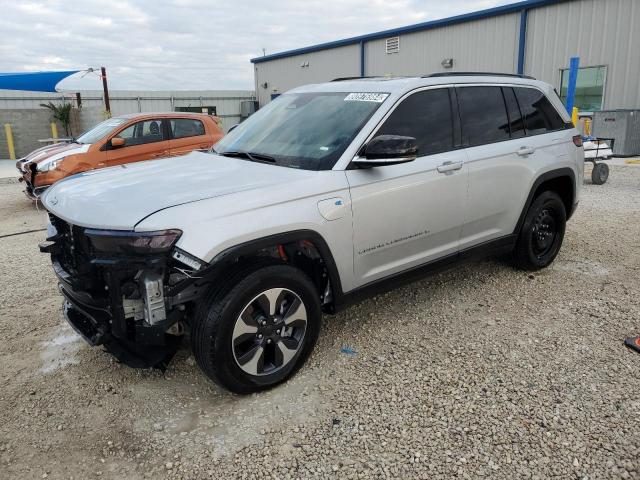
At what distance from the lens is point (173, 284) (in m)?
2.68

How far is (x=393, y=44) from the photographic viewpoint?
2055 centimetres

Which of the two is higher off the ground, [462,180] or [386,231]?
[462,180]

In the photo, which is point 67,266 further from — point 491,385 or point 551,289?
point 551,289

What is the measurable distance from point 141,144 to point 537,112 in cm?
662

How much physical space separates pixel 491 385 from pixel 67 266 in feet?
8.64

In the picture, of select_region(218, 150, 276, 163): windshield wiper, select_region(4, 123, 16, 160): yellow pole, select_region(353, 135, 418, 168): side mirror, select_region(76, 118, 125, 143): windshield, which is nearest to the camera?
select_region(353, 135, 418, 168): side mirror

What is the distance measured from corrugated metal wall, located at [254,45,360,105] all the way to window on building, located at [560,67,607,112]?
9.39 meters

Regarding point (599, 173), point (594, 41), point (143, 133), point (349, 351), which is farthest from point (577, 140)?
point (594, 41)

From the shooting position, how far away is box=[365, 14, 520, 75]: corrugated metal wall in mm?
16656

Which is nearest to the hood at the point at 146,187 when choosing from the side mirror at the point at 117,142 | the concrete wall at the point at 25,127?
the side mirror at the point at 117,142

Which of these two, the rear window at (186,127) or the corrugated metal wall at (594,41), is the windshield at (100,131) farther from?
the corrugated metal wall at (594,41)

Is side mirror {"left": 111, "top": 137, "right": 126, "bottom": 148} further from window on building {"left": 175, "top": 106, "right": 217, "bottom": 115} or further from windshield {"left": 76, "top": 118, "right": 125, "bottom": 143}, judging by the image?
window on building {"left": 175, "top": 106, "right": 217, "bottom": 115}

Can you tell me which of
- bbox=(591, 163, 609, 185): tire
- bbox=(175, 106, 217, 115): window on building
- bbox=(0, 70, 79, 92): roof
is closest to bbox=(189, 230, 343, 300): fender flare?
bbox=(591, 163, 609, 185): tire

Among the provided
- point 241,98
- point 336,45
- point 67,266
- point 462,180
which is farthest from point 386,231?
point 241,98
